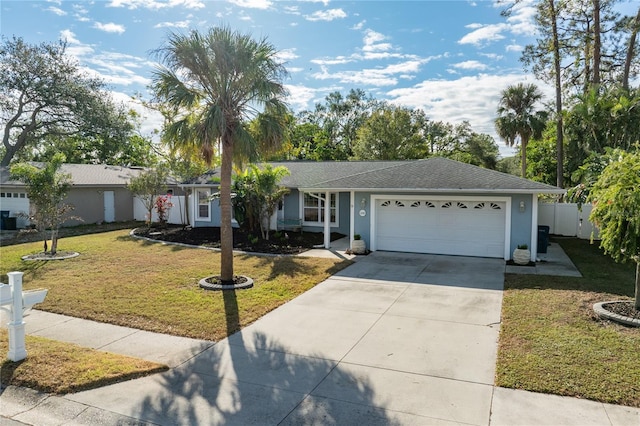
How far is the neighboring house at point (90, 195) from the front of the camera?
20.5 m

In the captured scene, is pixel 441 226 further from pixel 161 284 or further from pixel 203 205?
pixel 203 205

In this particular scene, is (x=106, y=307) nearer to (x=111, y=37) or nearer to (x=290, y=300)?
(x=290, y=300)

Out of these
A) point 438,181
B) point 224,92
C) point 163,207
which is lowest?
point 163,207

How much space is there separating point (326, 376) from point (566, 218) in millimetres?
16937

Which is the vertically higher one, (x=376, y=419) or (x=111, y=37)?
(x=111, y=37)

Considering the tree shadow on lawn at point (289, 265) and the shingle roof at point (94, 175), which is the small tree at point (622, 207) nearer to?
the tree shadow on lawn at point (289, 265)

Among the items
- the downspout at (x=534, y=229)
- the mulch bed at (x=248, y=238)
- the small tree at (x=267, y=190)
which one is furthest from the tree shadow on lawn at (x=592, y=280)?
the small tree at (x=267, y=190)

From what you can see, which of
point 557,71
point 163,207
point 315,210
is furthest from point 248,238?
point 557,71

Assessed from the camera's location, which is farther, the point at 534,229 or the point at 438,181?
the point at 438,181

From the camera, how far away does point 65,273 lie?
Result: 10852mm

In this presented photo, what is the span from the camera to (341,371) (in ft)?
17.4

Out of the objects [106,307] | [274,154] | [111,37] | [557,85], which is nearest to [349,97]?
[557,85]

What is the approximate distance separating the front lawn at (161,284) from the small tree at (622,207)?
601 cm

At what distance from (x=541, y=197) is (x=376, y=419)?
19919 mm
